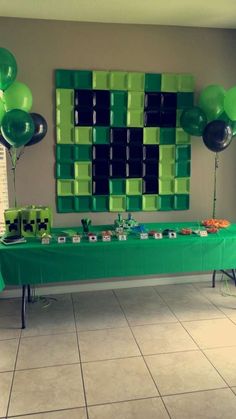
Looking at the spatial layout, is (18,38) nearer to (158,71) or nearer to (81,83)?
(81,83)

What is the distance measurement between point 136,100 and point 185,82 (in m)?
0.54

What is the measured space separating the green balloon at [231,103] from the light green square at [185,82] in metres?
0.51

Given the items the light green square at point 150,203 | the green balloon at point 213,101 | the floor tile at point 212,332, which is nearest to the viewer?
the floor tile at point 212,332

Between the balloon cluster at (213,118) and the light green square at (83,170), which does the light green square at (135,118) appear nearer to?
the balloon cluster at (213,118)

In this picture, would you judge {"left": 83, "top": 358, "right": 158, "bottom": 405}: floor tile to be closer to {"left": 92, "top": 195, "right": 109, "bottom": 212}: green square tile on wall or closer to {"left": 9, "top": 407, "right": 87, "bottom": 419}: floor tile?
{"left": 9, "top": 407, "right": 87, "bottom": 419}: floor tile

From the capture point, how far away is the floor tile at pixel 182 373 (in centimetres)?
234

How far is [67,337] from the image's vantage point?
2.96 meters

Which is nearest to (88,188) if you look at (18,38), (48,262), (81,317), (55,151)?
(55,151)

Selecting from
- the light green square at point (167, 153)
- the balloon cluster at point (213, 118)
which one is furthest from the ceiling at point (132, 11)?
the light green square at point (167, 153)

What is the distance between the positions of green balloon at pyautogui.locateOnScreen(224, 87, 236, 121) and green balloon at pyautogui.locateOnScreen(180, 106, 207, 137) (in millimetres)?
233

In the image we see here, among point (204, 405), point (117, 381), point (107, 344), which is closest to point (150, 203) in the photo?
point (107, 344)

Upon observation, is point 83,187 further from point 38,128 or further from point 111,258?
point 111,258

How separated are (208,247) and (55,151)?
172 centimetres

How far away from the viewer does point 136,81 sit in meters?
3.69
